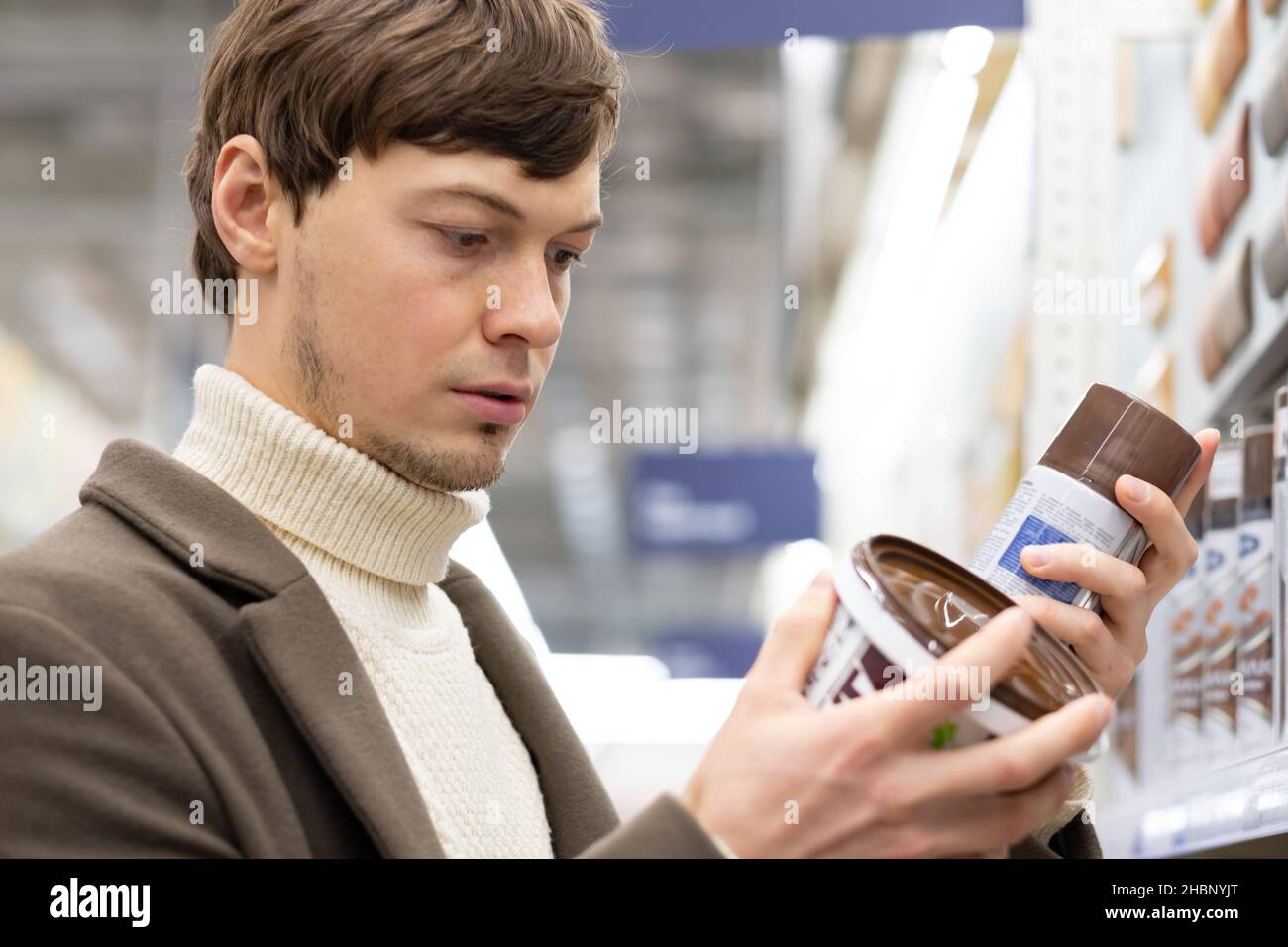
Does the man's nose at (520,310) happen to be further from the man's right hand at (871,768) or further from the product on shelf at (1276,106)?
the product on shelf at (1276,106)

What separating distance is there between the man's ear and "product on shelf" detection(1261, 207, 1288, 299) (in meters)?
1.09

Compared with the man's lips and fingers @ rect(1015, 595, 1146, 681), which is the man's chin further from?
fingers @ rect(1015, 595, 1146, 681)

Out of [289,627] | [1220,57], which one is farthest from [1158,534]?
[1220,57]

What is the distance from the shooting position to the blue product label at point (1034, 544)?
1.17 meters

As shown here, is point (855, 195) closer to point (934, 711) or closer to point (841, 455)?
point (841, 455)

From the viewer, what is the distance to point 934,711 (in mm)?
861

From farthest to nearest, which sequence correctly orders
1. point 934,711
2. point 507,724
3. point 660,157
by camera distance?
point 660,157
point 507,724
point 934,711

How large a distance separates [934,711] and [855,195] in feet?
16.8

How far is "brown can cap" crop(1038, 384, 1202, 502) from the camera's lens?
3.97ft

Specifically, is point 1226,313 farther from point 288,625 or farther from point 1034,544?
point 288,625

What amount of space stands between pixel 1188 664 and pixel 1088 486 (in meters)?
0.88

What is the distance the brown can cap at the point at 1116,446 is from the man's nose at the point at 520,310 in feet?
1.58

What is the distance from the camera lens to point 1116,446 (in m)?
1.22
